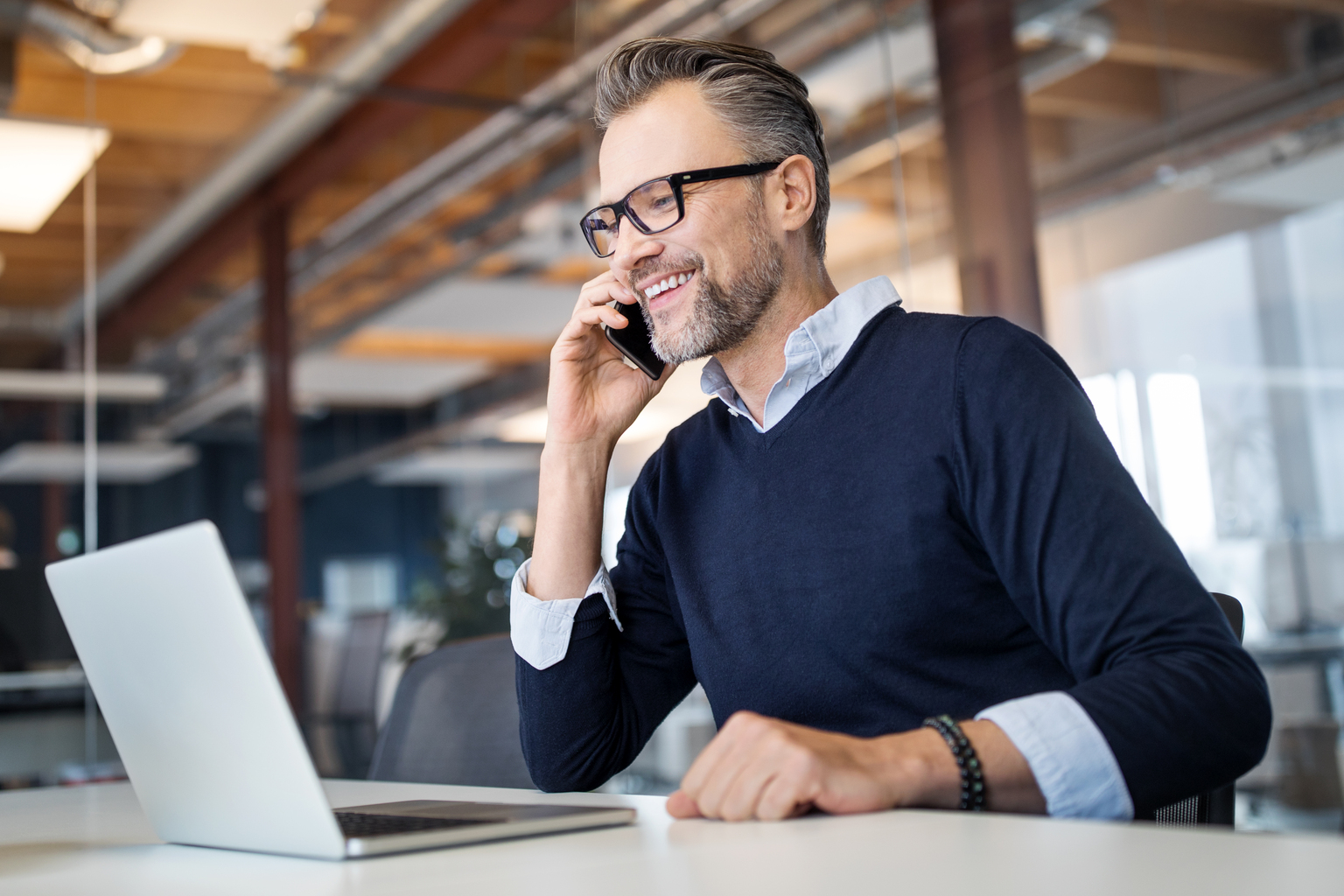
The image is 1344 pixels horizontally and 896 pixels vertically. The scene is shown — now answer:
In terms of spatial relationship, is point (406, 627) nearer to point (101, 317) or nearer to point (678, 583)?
point (101, 317)

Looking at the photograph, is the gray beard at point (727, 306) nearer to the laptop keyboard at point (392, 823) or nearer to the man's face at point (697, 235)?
the man's face at point (697, 235)

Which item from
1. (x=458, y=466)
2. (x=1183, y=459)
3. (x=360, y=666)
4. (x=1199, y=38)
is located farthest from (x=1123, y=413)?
(x=360, y=666)

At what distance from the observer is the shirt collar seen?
4.72 feet

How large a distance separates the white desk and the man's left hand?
0.02m

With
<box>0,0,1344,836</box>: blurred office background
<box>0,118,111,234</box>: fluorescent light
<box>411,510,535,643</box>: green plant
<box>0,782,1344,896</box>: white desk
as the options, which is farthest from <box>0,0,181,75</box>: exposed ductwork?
<box>0,782,1344,896</box>: white desk

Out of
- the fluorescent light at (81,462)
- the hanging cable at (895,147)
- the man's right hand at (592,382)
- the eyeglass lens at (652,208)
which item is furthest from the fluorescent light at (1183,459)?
the fluorescent light at (81,462)

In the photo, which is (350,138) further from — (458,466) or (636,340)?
(636,340)

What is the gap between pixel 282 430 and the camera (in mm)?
5879

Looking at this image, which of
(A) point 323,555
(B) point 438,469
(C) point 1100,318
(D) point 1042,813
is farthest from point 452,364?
(D) point 1042,813

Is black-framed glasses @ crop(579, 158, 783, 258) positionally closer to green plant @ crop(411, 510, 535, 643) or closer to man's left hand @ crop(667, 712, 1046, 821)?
man's left hand @ crop(667, 712, 1046, 821)

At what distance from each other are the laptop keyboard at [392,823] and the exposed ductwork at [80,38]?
183 inches

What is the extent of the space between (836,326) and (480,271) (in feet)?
15.7

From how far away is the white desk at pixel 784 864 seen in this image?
664 millimetres

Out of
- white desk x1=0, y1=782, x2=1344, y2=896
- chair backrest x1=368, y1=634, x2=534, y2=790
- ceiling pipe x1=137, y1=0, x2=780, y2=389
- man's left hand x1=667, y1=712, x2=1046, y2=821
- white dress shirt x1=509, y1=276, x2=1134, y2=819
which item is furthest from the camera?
ceiling pipe x1=137, y1=0, x2=780, y2=389
